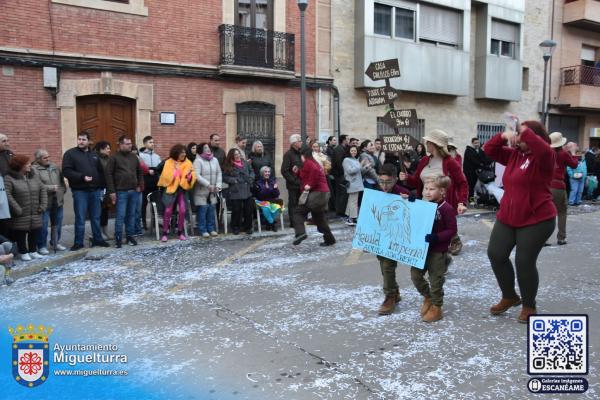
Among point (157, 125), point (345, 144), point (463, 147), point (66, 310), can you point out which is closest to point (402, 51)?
point (463, 147)

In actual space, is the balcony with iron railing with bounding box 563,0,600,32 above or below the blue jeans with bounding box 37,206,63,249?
above

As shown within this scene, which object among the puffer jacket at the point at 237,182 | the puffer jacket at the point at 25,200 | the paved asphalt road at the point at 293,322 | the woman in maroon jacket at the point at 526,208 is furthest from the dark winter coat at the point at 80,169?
the woman in maroon jacket at the point at 526,208

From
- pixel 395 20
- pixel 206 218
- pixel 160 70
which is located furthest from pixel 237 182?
pixel 395 20

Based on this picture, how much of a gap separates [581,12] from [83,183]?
2030 cm

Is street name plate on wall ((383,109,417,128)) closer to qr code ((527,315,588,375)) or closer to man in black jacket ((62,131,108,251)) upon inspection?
man in black jacket ((62,131,108,251))

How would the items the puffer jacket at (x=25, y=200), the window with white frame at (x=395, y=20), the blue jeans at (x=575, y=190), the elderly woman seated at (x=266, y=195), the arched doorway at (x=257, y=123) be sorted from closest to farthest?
1. the puffer jacket at (x=25, y=200)
2. the elderly woman seated at (x=266, y=195)
3. the arched doorway at (x=257, y=123)
4. the blue jeans at (x=575, y=190)
5. the window with white frame at (x=395, y=20)

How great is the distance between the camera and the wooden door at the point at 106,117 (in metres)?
11.7

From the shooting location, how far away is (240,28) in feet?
44.0

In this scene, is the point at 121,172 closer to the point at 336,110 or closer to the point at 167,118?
the point at 167,118

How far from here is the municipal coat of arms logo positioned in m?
3.72

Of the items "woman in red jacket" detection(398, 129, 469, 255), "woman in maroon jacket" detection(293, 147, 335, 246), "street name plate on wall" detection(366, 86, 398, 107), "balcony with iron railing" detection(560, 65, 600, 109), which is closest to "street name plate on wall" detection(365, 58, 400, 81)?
"street name plate on wall" detection(366, 86, 398, 107)

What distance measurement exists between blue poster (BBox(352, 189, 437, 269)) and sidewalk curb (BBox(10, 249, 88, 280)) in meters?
4.35

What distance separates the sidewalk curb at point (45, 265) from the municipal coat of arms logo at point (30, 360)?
302cm

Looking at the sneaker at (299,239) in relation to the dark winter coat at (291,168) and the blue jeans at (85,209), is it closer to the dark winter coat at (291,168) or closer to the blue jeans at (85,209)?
the dark winter coat at (291,168)
